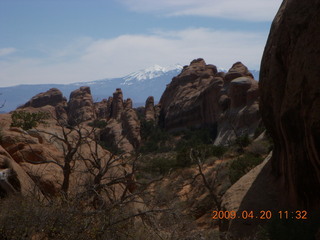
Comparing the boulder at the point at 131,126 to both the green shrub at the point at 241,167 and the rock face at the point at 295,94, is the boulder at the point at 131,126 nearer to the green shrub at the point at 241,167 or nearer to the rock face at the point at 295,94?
the green shrub at the point at 241,167

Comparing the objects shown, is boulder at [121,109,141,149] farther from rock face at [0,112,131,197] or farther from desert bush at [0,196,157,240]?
desert bush at [0,196,157,240]

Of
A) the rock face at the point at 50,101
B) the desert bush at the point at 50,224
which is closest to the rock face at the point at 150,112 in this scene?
the rock face at the point at 50,101

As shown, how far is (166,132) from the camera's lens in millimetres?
69125

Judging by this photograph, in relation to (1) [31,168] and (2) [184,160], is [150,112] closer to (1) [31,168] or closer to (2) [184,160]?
(2) [184,160]

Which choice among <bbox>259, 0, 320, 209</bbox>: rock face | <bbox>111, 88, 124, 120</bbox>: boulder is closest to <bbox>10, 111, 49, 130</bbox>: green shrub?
<bbox>259, 0, 320, 209</bbox>: rock face

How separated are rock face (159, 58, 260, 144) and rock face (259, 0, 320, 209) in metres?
27.1

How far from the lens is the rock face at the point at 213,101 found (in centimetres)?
4738

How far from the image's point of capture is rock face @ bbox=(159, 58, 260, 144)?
4738 centimetres

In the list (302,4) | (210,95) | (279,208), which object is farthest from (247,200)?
(210,95)

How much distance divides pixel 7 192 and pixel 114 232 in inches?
162

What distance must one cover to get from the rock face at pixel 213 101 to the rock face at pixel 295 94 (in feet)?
89.0

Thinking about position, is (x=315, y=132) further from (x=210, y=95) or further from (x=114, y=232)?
(x=210, y=95)
